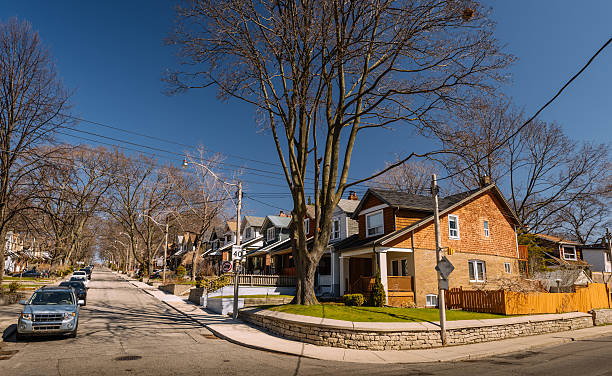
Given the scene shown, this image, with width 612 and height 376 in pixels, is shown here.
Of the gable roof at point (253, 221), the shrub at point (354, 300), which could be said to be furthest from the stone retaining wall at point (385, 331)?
the gable roof at point (253, 221)

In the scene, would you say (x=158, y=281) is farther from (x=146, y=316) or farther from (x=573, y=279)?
(x=573, y=279)

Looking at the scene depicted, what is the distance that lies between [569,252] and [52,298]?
56.2m

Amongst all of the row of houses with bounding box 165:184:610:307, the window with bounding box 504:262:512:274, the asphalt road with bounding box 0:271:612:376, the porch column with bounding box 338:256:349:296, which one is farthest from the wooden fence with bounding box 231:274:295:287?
the window with bounding box 504:262:512:274

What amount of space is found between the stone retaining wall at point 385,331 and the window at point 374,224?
411 inches

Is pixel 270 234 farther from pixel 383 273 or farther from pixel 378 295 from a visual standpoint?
pixel 378 295

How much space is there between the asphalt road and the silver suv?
0.37 meters

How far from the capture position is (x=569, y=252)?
4953 centimetres

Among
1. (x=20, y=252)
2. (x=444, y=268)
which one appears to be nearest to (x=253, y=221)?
(x=20, y=252)

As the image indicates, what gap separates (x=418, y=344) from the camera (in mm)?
12992

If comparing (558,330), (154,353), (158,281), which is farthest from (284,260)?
(154,353)

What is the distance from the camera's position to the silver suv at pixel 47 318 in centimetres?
1219

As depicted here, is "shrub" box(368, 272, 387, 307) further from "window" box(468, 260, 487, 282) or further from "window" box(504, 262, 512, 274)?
"window" box(504, 262, 512, 274)

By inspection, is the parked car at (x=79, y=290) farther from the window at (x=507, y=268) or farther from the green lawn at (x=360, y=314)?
the window at (x=507, y=268)

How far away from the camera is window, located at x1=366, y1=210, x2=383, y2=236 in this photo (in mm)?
25578
